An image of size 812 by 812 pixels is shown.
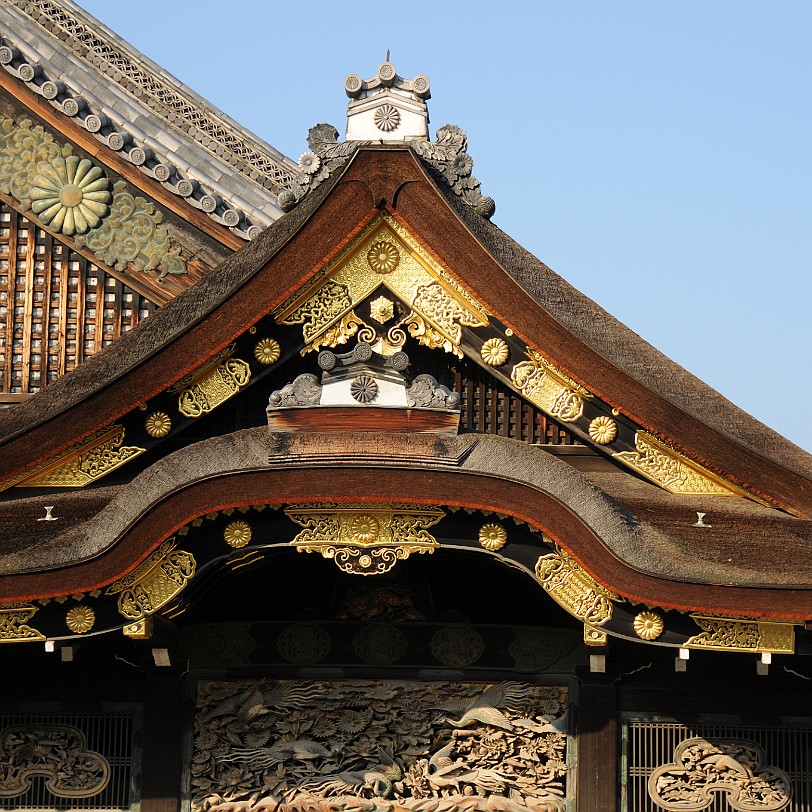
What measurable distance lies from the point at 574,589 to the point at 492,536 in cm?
54

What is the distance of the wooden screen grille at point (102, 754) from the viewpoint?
32.8 feet

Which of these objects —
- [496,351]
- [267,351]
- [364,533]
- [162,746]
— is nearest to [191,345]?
[267,351]

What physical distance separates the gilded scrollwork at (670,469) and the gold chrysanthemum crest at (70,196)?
15.4 ft

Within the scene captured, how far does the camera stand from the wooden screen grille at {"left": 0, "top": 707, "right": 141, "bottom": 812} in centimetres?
998

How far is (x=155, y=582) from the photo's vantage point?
9.05 metres

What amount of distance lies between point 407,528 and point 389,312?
155 centimetres

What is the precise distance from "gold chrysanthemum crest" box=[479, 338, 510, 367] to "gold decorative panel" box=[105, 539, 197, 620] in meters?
2.19

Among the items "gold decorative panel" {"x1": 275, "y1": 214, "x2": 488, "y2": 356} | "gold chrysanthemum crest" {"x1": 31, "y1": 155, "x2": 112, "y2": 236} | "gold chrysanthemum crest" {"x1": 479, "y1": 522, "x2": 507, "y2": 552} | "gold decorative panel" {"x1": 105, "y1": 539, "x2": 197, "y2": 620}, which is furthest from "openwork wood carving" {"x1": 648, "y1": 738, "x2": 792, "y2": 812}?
"gold chrysanthemum crest" {"x1": 31, "y1": 155, "x2": 112, "y2": 236}

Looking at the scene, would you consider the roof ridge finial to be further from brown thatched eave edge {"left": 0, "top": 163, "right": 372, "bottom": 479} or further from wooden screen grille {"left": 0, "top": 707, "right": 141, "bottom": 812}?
wooden screen grille {"left": 0, "top": 707, "right": 141, "bottom": 812}

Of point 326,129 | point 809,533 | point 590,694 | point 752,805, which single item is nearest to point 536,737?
point 590,694

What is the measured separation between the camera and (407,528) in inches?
357

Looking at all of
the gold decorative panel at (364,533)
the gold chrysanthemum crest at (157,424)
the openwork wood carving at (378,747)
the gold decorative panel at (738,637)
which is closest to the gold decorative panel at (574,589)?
the gold decorative panel at (738,637)

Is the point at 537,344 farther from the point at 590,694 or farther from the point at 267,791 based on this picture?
the point at 267,791

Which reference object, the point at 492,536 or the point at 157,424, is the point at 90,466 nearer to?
the point at 157,424
